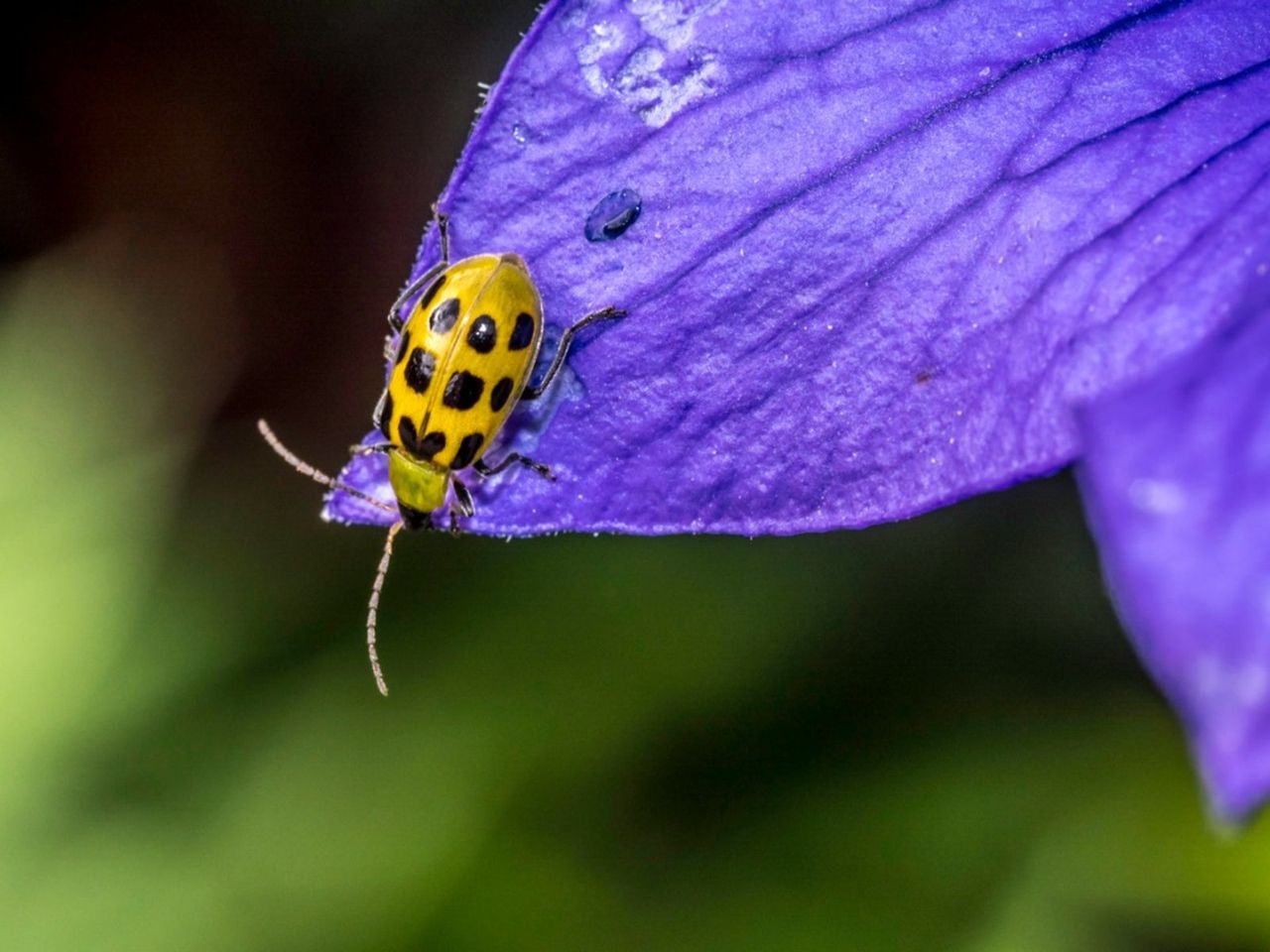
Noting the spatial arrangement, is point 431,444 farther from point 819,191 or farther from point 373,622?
point 819,191

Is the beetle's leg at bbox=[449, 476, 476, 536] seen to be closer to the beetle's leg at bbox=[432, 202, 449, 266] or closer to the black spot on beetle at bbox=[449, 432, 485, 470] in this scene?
the black spot on beetle at bbox=[449, 432, 485, 470]

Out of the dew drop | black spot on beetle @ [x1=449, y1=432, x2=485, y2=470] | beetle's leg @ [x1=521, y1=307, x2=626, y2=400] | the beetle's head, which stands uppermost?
the dew drop

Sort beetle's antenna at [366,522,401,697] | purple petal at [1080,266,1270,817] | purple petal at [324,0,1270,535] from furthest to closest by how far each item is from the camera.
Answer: beetle's antenna at [366,522,401,697] < purple petal at [324,0,1270,535] < purple petal at [1080,266,1270,817]

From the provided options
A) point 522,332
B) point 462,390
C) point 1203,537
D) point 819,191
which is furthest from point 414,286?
point 1203,537

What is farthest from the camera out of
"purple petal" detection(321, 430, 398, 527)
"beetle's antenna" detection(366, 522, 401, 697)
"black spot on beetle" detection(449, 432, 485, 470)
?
"beetle's antenna" detection(366, 522, 401, 697)

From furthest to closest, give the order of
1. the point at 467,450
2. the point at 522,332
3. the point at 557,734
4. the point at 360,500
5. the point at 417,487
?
the point at 557,734 → the point at 417,487 → the point at 467,450 → the point at 522,332 → the point at 360,500

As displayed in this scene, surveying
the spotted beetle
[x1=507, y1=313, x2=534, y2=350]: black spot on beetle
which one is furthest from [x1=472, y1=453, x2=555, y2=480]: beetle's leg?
[x1=507, y1=313, x2=534, y2=350]: black spot on beetle

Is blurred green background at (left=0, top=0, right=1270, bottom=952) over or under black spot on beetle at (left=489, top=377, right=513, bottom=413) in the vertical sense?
under

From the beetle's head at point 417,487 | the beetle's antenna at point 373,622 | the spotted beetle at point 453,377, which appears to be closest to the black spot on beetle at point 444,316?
the spotted beetle at point 453,377
